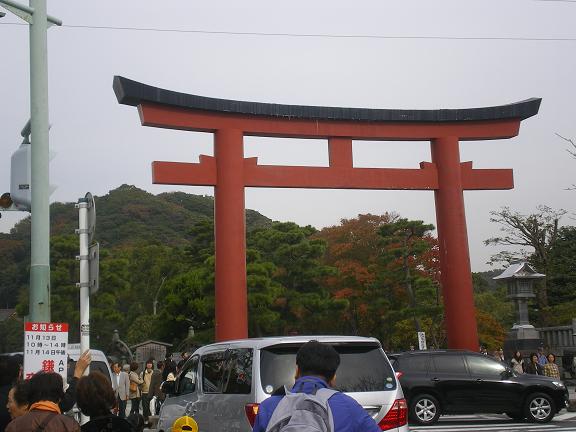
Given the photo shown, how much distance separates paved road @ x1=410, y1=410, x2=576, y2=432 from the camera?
1261 centimetres

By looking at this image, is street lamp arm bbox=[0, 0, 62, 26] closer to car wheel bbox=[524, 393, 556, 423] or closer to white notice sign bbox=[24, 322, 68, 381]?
white notice sign bbox=[24, 322, 68, 381]

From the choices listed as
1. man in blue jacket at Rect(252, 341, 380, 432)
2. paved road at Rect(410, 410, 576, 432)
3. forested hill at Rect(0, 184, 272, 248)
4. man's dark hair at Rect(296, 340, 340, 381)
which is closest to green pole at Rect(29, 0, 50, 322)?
man in blue jacket at Rect(252, 341, 380, 432)

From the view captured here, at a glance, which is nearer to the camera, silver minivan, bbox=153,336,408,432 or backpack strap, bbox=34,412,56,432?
backpack strap, bbox=34,412,56,432

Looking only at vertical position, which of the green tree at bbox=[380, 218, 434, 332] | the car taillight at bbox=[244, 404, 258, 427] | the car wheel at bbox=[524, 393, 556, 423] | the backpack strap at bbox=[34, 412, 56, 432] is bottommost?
the car wheel at bbox=[524, 393, 556, 423]

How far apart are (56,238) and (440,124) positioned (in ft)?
82.4

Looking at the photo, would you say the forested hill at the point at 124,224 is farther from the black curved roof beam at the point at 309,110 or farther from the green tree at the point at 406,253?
the black curved roof beam at the point at 309,110

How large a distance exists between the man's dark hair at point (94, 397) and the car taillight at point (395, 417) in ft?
9.13

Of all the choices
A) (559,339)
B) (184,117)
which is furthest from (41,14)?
(559,339)

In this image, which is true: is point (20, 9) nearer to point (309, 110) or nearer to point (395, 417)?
point (395, 417)

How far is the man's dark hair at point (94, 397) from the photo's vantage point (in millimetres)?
4016

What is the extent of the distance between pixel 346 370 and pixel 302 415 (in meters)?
3.35

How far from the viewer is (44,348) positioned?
21.7 feet

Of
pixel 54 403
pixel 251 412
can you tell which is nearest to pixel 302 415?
pixel 54 403

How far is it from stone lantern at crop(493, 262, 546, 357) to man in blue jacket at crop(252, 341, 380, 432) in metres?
22.0
